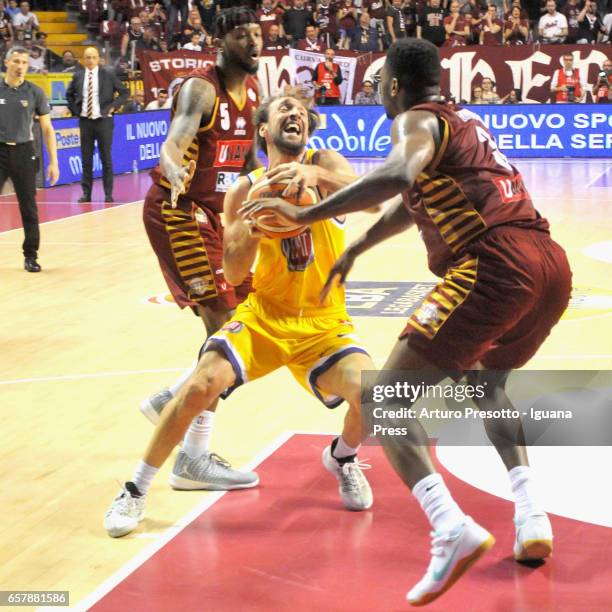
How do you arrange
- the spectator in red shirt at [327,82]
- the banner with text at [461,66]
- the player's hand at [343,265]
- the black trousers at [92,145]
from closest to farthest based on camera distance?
the player's hand at [343,265]
the black trousers at [92,145]
the banner with text at [461,66]
the spectator in red shirt at [327,82]

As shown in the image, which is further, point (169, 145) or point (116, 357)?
point (116, 357)

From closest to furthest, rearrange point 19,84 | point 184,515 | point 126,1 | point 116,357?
1. point 184,515
2. point 116,357
3. point 19,84
4. point 126,1

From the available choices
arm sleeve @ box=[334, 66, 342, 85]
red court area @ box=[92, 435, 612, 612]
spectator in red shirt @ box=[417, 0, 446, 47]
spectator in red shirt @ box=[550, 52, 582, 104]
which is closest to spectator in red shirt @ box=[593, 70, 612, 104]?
spectator in red shirt @ box=[550, 52, 582, 104]

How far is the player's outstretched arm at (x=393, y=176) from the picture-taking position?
11.6 feet

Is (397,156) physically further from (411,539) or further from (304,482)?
(304,482)

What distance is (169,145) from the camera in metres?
5.23

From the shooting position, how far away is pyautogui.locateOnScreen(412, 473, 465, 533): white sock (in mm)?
3619

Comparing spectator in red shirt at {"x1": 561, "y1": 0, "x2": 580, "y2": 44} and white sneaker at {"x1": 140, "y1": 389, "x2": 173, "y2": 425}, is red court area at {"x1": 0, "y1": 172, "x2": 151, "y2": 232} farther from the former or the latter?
spectator in red shirt at {"x1": 561, "y1": 0, "x2": 580, "y2": 44}

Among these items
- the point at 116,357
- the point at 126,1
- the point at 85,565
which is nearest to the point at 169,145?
the point at 85,565

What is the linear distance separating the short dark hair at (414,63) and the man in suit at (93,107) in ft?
39.4

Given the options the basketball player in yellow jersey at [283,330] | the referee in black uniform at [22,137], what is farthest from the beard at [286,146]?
the referee in black uniform at [22,137]

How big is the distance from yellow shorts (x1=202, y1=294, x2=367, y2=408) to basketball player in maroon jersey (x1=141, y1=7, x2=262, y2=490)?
2.69 ft

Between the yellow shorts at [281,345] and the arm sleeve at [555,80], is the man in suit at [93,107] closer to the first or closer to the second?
the arm sleeve at [555,80]

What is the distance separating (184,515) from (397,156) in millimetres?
1906
